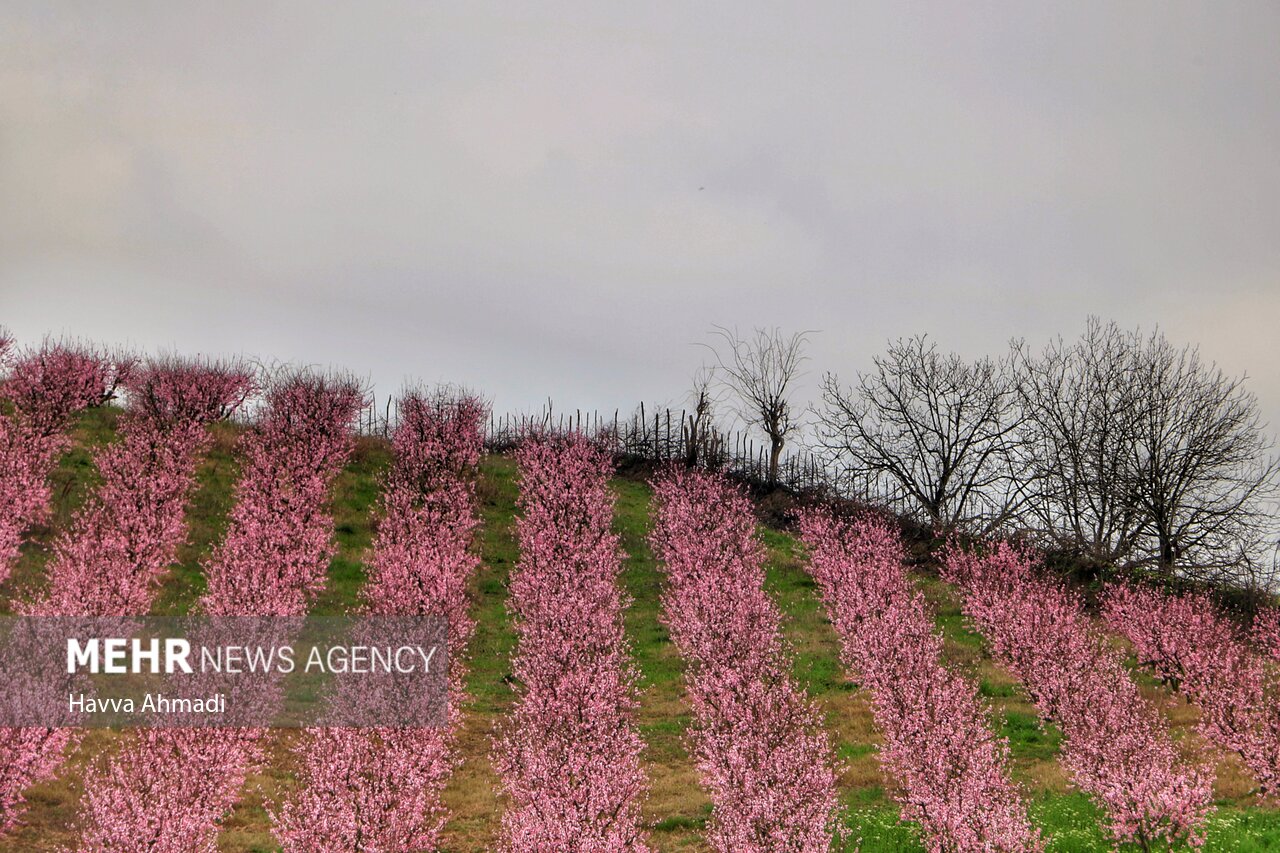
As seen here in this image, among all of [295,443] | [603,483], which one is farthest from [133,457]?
[603,483]

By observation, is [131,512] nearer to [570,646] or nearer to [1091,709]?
[570,646]

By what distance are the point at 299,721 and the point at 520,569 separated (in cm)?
1458

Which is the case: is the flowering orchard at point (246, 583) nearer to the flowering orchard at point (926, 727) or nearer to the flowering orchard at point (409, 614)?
the flowering orchard at point (409, 614)

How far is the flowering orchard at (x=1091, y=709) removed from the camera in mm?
18031

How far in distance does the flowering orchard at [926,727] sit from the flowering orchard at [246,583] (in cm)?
1430

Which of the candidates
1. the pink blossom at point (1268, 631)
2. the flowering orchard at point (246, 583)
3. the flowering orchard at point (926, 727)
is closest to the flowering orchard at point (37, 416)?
the flowering orchard at point (246, 583)

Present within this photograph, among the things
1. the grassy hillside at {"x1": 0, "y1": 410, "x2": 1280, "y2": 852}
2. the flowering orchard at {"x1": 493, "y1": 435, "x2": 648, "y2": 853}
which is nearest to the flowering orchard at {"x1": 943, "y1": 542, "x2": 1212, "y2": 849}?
the grassy hillside at {"x1": 0, "y1": 410, "x2": 1280, "y2": 852}

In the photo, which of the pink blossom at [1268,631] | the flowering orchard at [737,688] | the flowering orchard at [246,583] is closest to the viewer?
the flowering orchard at [246,583]

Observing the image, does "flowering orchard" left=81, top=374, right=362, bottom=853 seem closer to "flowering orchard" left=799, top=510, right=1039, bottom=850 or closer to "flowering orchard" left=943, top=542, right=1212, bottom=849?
"flowering orchard" left=799, top=510, right=1039, bottom=850

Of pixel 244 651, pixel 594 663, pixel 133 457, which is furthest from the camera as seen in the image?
pixel 133 457

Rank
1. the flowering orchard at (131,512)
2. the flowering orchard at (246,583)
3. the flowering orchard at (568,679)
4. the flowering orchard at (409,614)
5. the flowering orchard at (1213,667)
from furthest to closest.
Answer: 1. the flowering orchard at (1213,667)
2. the flowering orchard at (131,512)
3. the flowering orchard at (568,679)
4. the flowering orchard at (409,614)
5. the flowering orchard at (246,583)

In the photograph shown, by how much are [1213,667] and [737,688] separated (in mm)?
15469

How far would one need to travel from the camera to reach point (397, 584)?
97.3 feet

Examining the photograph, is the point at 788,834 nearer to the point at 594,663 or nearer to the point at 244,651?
the point at 594,663
